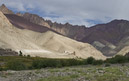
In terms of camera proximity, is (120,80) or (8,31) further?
(8,31)

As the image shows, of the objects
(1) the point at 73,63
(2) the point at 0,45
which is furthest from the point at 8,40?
(1) the point at 73,63

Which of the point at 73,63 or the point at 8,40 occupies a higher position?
the point at 8,40

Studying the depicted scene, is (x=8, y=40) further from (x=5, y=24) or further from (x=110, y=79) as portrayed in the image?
(x=110, y=79)

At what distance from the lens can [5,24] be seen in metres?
188

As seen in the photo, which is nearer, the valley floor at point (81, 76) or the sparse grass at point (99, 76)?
the sparse grass at point (99, 76)

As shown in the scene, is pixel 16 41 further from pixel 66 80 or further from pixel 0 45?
pixel 66 80

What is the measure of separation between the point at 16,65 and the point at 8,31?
150083 millimetres

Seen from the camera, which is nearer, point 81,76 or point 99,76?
point 99,76

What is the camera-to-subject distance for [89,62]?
54.3 m

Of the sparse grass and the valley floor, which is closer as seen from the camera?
the sparse grass

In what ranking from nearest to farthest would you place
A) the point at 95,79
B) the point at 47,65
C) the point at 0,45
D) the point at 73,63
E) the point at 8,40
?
1. the point at 95,79
2. the point at 47,65
3. the point at 73,63
4. the point at 0,45
5. the point at 8,40

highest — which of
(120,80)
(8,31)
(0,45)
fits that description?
(8,31)

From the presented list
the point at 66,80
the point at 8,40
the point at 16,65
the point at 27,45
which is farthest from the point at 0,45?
the point at 66,80

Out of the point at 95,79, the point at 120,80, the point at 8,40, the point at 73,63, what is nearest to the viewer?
the point at 120,80
